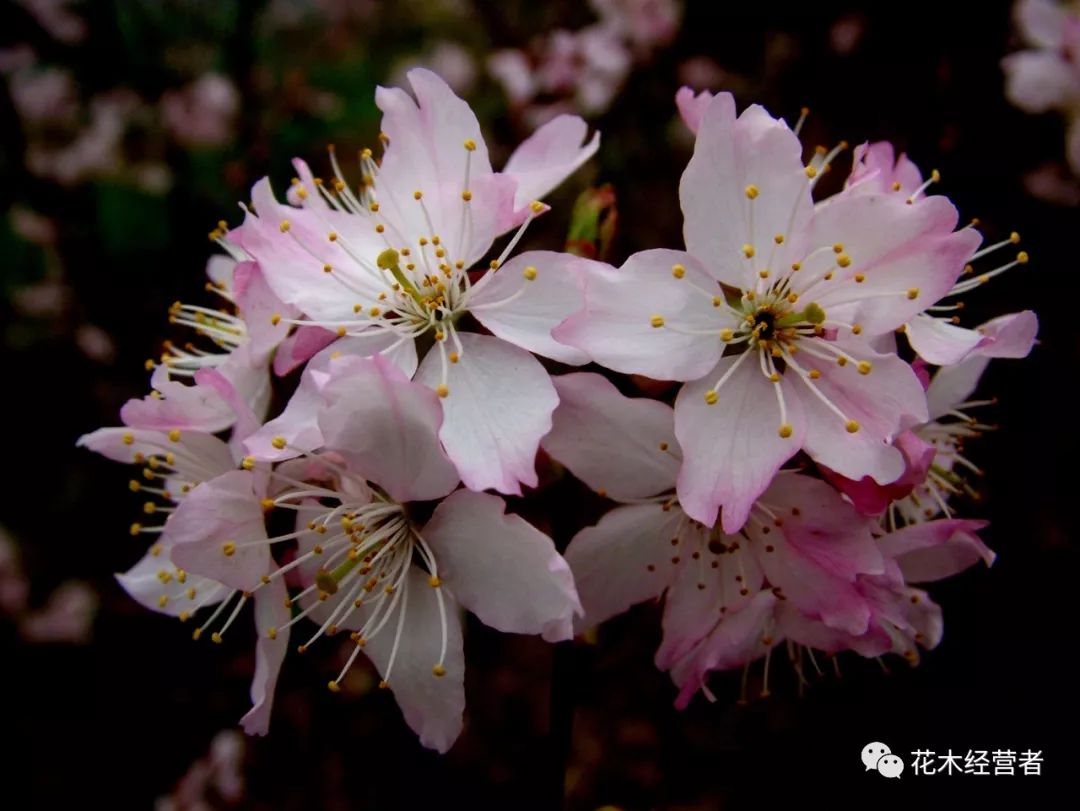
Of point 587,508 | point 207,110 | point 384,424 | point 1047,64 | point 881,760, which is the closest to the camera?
point 384,424

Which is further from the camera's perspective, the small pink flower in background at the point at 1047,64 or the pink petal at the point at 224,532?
the small pink flower in background at the point at 1047,64

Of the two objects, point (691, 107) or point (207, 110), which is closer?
point (691, 107)

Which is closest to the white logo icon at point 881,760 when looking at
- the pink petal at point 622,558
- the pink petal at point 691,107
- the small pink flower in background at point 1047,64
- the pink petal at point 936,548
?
the pink petal at point 936,548

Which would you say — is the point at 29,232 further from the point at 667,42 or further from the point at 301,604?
the point at 301,604

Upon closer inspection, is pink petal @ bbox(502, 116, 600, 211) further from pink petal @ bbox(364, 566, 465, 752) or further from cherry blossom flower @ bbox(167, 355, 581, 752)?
pink petal @ bbox(364, 566, 465, 752)

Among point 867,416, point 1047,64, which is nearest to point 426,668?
point 867,416

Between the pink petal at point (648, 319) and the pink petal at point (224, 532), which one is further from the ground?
the pink petal at point (648, 319)

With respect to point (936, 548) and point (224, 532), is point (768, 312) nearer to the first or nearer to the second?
point (936, 548)

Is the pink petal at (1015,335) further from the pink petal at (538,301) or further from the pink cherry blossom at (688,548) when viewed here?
the pink petal at (538,301)
